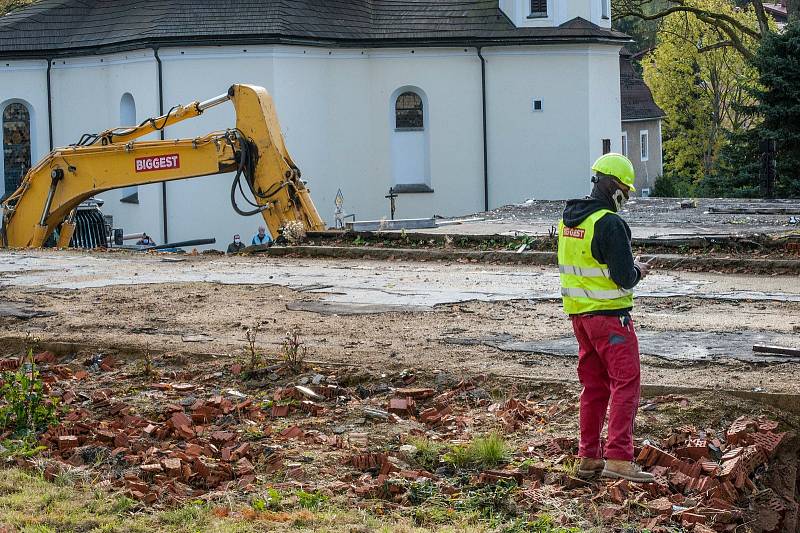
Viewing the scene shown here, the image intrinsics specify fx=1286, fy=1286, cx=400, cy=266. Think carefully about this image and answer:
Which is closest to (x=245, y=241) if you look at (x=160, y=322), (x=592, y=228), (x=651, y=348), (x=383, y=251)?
(x=383, y=251)

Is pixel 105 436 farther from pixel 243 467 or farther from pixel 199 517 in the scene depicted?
pixel 199 517

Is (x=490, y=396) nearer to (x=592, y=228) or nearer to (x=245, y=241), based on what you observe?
(x=592, y=228)

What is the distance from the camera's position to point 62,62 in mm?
39000

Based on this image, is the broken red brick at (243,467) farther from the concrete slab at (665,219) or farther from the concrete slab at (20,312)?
the concrete slab at (665,219)

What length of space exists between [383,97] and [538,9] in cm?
530

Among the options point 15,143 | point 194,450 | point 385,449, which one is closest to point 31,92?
point 15,143

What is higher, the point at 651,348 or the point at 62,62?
the point at 62,62

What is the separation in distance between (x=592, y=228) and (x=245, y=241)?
28751 millimetres

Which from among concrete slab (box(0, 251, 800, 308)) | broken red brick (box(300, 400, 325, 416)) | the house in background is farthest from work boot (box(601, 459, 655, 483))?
the house in background

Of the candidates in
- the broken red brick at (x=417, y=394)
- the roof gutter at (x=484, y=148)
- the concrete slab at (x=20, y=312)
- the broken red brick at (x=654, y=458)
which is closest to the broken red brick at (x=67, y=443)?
the broken red brick at (x=417, y=394)

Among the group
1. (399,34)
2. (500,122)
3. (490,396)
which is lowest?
(490,396)

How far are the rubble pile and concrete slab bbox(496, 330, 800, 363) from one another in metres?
1.43

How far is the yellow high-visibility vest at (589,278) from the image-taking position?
8.11 metres

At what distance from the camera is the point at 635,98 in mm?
65688
